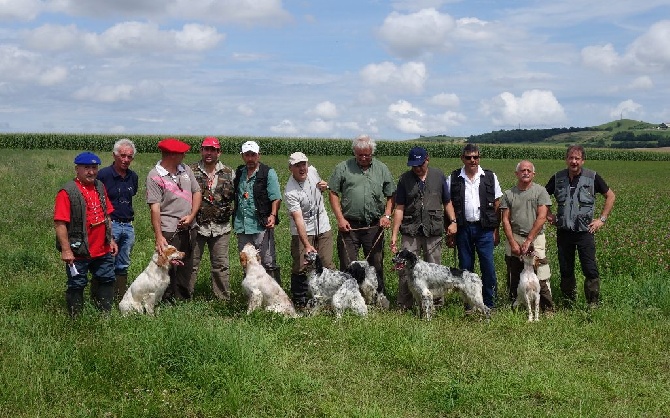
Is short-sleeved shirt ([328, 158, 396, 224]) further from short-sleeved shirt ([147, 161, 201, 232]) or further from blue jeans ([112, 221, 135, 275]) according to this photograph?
blue jeans ([112, 221, 135, 275])

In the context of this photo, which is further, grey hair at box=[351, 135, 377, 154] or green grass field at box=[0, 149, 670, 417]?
grey hair at box=[351, 135, 377, 154]

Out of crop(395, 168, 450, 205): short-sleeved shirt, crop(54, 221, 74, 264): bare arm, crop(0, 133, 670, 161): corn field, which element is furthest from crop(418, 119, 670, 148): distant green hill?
crop(54, 221, 74, 264): bare arm

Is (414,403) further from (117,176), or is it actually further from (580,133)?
(580,133)

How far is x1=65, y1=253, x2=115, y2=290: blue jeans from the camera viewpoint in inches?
283

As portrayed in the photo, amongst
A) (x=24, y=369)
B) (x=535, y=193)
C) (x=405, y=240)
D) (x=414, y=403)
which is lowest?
(x=414, y=403)

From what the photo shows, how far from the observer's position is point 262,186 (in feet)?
27.7

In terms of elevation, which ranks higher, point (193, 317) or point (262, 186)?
point (262, 186)

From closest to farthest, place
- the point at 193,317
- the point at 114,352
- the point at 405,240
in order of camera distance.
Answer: the point at 114,352
the point at 193,317
the point at 405,240

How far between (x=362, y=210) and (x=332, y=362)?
108 inches

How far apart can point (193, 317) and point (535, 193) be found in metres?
5.07

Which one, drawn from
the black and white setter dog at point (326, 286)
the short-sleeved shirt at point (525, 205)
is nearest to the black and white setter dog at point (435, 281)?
the black and white setter dog at point (326, 286)

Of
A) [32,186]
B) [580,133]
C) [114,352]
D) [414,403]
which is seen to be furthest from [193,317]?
[580,133]

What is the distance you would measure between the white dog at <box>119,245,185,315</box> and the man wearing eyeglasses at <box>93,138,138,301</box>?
646 mm

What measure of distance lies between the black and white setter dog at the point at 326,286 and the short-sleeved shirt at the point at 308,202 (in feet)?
1.97
